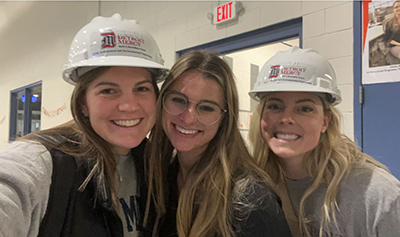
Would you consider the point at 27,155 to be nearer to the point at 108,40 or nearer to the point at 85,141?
the point at 85,141

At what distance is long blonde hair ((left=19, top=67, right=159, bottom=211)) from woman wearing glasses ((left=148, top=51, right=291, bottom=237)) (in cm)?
24

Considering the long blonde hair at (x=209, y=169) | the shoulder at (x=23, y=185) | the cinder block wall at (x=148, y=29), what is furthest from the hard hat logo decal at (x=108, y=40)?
the cinder block wall at (x=148, y=29)

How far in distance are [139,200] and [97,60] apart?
2.08 feet

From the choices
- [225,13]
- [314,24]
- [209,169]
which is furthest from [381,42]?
[209,169]

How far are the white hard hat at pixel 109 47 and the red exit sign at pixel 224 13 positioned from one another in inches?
74.3

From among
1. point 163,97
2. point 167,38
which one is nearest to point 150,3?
point 167,38

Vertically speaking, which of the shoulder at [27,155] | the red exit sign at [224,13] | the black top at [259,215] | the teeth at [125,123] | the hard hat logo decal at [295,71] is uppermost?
the red exit sign at [224,13]

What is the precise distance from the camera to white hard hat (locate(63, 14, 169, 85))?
3.63 feet

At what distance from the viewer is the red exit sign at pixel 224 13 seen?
2.87 metres

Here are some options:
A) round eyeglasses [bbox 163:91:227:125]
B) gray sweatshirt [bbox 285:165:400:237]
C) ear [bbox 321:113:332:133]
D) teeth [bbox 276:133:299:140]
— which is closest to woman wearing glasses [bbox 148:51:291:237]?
round eyeglasses [bbox 163:91:227:125]

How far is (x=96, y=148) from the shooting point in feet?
3.80

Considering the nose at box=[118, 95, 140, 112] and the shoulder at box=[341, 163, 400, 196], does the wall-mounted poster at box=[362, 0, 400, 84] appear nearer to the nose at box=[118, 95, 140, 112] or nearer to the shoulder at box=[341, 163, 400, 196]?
the shoulder at box=[341, 163, 400, 196]

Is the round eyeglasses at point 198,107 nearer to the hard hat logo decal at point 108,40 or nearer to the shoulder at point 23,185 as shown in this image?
the hard hat logo decal at point 108,40

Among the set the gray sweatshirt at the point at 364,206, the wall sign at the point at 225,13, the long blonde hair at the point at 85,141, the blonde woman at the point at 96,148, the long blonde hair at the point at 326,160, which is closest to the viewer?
the blonde woman at the point at 96,148
